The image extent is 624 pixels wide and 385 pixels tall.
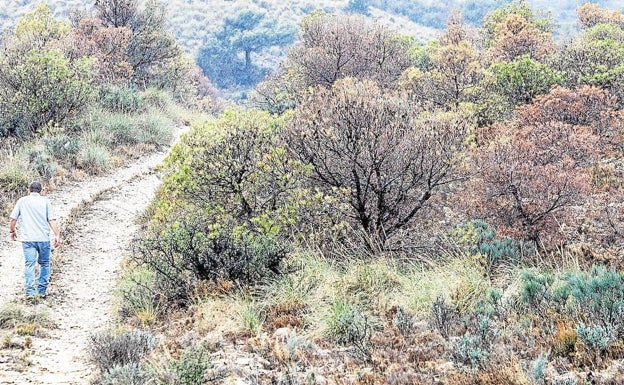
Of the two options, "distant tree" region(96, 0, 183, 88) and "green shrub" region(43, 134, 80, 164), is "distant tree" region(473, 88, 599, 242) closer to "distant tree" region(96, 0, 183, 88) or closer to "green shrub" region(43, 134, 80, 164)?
"green shrub" region(43, 134, 80, 164)

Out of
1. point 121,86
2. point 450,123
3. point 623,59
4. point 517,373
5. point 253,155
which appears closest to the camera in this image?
point 517,373

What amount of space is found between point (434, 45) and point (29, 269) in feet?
72.9

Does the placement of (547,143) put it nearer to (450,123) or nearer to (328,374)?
(450,123)

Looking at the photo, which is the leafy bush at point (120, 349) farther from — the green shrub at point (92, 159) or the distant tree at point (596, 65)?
the distant tree at point (596, 65)

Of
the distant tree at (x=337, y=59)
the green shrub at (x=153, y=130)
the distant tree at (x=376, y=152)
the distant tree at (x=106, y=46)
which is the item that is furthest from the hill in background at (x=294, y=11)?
the distant tree at (x=376, y=152)

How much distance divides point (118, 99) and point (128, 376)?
61.7 ft

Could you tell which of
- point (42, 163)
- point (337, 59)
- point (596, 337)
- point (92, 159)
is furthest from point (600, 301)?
point (337, 59)

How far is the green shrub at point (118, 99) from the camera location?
835 inches

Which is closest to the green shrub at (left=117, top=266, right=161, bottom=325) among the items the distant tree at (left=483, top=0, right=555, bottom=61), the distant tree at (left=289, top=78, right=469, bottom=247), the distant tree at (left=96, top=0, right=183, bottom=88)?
the distant tree at (left=289, top=78, right=469, bottom=247)

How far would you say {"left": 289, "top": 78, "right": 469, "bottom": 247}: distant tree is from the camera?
874 cm

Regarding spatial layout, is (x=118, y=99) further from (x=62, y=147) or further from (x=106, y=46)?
(x=62, y=147)

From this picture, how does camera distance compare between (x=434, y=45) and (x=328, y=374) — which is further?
(x=434, y=45)

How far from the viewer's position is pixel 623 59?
1659 centimetres

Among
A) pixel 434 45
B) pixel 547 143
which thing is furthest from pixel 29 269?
pixel 434 45
